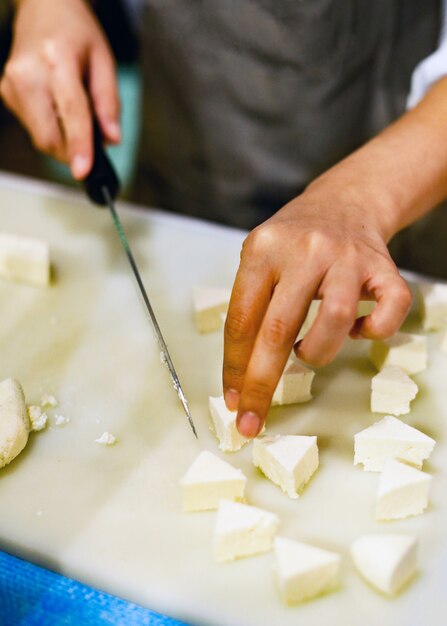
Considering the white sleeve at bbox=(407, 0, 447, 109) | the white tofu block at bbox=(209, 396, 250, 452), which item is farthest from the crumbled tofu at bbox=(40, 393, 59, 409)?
the white sleeve at bbox=(407, 0, 447, 109)

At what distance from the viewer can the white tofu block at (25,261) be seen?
1436 mm

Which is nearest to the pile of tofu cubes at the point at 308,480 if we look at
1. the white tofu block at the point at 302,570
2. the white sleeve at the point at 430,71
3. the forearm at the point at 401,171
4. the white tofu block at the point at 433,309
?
the white tofu block at the point at 302,570

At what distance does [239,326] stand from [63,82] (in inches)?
29.1

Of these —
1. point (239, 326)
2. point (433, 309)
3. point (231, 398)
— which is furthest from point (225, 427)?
point (433, 309)

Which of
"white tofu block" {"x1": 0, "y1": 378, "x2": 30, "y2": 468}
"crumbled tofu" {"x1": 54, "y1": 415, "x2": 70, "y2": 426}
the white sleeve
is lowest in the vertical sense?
"crumbled tofu" {"x1": 54, "y1": 415, "x2": 70, "y2": 426}

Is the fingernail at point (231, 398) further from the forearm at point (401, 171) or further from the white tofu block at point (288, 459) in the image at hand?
the forearm at point (401, 171)

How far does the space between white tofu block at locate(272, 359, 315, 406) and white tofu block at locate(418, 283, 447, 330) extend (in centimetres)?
30

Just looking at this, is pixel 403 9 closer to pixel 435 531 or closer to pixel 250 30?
pixel 250 30

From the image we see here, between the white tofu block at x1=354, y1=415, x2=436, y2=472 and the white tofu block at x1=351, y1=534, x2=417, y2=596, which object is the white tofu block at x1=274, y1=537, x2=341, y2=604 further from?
the white tofu block at x1=354, y1=415, x2=436, y2=472

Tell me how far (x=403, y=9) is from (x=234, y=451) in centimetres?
108

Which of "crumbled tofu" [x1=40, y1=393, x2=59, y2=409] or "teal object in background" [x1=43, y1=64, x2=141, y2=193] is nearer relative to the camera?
"crumbled tofu" [x1=40, y1=393, x2=59, y2=409]

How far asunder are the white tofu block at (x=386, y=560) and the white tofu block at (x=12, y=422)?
1.72ft

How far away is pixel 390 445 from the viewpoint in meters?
1.06

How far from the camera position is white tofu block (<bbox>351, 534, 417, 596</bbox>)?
36.0 inches
